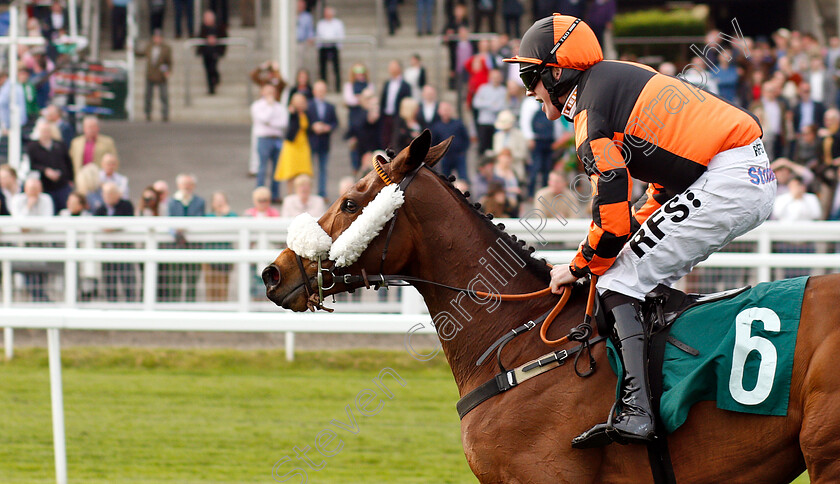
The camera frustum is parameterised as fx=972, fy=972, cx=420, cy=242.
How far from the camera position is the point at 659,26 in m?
18.4

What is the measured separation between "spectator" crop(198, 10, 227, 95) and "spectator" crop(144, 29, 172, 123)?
3.12 ft

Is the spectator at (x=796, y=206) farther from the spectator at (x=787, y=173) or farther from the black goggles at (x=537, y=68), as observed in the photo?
the black goggles at (x=537, y=68)

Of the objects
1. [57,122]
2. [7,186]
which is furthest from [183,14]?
[7,186]

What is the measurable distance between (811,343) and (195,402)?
15.7ft

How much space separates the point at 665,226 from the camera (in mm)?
3242

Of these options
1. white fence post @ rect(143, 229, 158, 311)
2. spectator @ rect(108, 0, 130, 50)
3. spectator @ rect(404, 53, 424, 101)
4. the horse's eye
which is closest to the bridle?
the horse's eye

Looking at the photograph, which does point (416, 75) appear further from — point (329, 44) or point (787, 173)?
point (787, 173)

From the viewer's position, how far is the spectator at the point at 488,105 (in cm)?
1245

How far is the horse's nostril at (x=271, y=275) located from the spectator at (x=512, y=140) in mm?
8102

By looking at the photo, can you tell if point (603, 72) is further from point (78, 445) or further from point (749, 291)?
point (78, 445)

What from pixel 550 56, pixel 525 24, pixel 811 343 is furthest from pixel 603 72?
pixel 525 24

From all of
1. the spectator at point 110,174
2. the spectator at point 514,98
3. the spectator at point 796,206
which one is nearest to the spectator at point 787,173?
the spectator at point 796,206

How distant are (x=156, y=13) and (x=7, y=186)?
8.48 m

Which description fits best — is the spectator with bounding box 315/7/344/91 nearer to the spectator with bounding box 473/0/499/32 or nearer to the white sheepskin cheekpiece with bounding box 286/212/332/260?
the spectator with bounding box 473/0/499/32
